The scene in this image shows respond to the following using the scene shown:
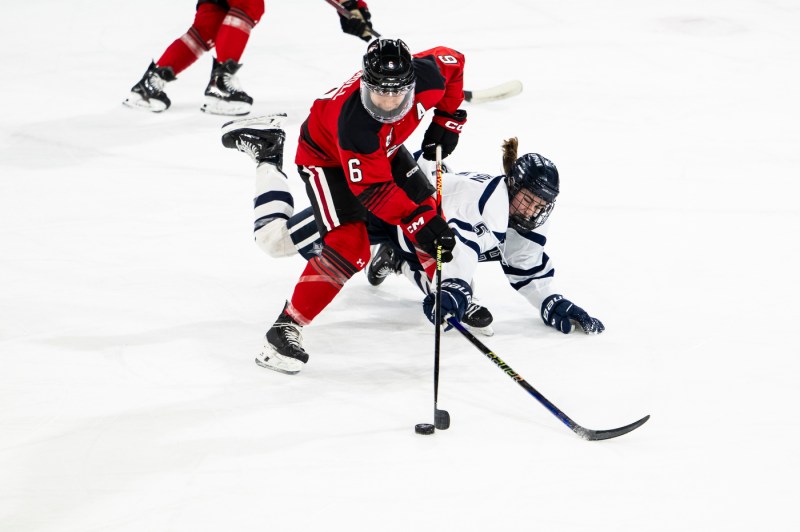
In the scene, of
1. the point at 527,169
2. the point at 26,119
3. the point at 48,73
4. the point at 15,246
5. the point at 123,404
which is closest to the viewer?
the point at 123,404

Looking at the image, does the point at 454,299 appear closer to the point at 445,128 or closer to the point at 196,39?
the point at 445,128

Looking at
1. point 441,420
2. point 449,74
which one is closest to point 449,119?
point 449,74

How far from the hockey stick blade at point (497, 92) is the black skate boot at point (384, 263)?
1908 millimetres

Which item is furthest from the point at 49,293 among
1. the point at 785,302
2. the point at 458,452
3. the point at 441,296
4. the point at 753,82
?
the point at 753,82

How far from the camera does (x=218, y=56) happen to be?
5.00 metres

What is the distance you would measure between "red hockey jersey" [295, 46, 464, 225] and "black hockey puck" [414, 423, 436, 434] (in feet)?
1.92

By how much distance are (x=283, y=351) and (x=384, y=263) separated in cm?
70

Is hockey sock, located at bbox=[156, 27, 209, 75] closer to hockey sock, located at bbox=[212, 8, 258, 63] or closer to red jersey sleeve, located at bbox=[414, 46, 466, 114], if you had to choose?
hockey sock, located at bbox=[212, 8, 258, 63]

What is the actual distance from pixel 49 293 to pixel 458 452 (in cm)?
164

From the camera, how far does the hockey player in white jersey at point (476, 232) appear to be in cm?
299

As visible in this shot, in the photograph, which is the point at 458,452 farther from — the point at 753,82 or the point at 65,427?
the point at 753,82

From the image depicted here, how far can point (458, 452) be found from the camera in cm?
242

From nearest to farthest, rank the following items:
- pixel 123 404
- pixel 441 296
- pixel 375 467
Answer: pixel 375 467 → pixel 123 404 → pixel 441 296

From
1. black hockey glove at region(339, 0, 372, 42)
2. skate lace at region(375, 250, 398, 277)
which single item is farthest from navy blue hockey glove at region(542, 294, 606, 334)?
black hockey glove at region(339, 0, 372, 42)
